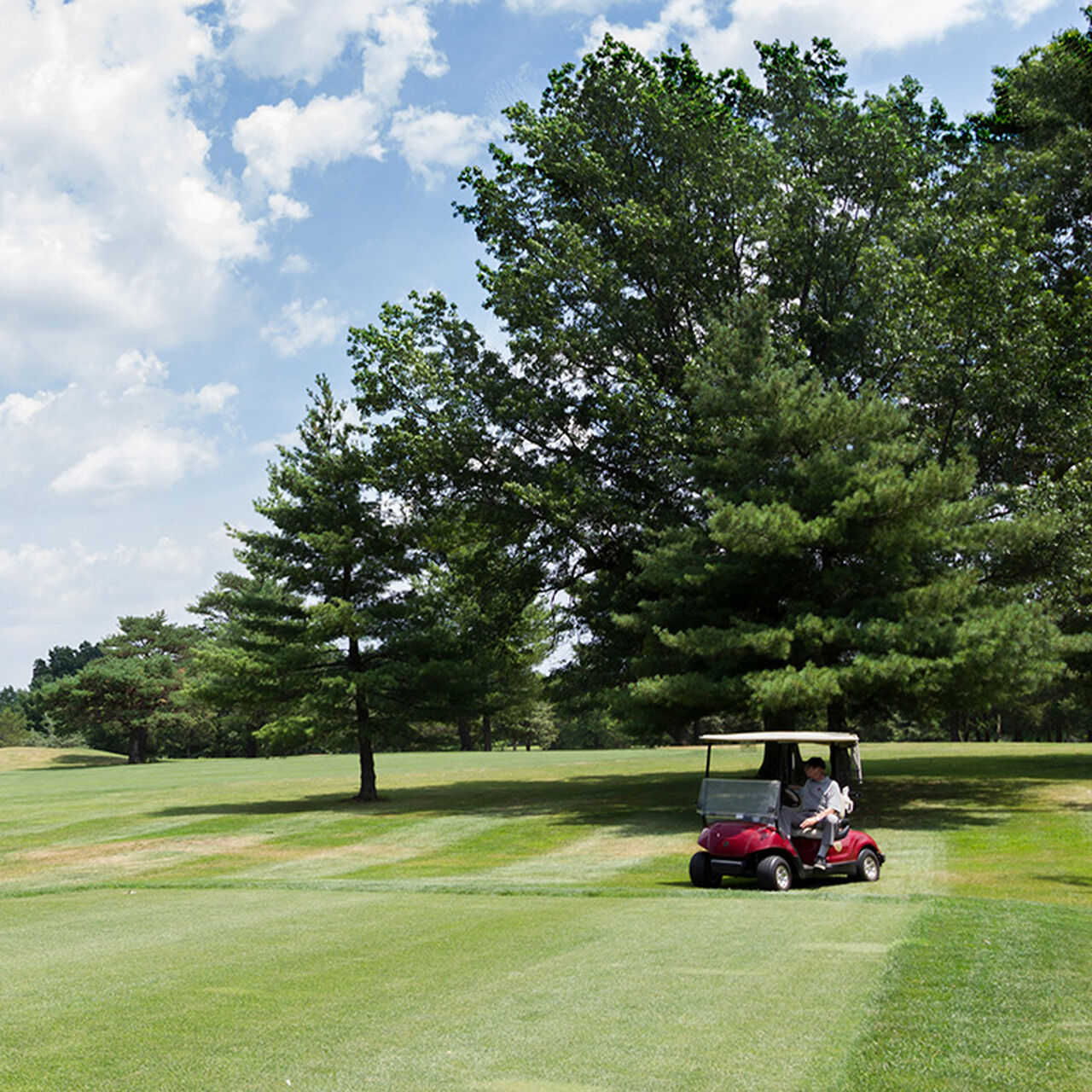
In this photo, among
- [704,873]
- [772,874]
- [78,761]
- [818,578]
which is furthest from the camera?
[78,761]

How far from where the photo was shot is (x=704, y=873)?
14.1 m

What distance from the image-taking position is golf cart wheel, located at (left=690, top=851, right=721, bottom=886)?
14031 millimetres

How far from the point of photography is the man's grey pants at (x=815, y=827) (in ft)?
45.3

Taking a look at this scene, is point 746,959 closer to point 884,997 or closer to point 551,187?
point 884,997

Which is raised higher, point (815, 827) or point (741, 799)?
point (741, 799)

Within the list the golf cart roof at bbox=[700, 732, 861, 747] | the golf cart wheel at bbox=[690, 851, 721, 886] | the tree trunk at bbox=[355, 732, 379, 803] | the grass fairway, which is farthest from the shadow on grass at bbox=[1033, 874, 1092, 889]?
the tree trunk at bbox=[355, 732, 379, 803]

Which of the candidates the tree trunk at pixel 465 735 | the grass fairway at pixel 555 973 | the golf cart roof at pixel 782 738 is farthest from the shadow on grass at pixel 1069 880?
the tree trunk at pixel 465 735

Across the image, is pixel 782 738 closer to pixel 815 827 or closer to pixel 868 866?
pixel 815 827

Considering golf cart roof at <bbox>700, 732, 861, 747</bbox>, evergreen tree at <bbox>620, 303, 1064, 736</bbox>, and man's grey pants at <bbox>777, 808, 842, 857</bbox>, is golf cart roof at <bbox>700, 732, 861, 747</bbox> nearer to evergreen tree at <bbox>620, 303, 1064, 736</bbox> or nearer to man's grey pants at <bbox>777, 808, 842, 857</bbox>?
man's grey pants at <bbox>777, 808, 842, 857</bbox>

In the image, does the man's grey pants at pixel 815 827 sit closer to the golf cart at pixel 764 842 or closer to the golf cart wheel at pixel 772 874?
the golf cart at pixel 764 842

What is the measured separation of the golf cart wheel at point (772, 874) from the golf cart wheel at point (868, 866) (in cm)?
153

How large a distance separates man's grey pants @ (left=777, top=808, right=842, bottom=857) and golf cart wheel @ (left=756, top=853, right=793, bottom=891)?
41 cm

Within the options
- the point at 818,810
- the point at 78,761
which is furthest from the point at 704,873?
the point at 78,761

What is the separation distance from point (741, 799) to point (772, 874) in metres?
1.13
